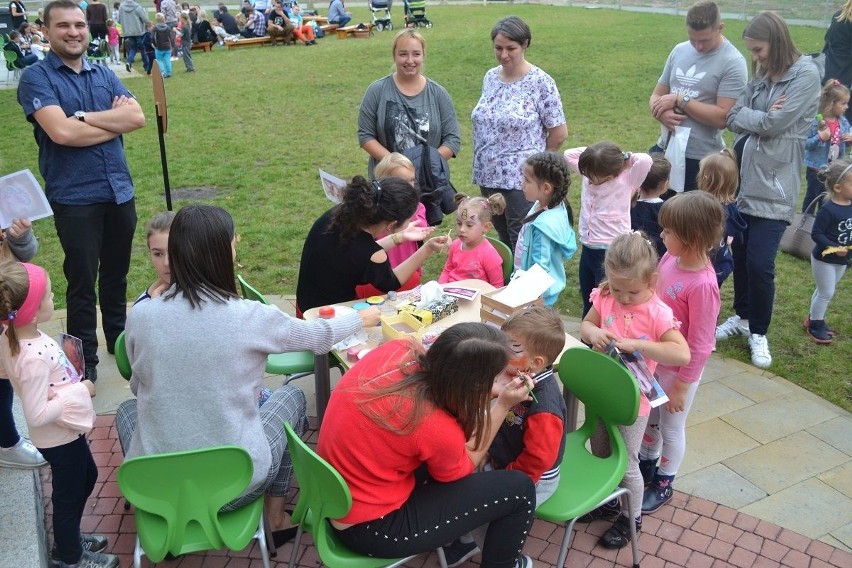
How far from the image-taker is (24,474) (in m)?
3.68

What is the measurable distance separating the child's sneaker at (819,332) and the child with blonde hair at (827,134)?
1.85 meters

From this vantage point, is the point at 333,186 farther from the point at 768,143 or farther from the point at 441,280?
the point at 768,143

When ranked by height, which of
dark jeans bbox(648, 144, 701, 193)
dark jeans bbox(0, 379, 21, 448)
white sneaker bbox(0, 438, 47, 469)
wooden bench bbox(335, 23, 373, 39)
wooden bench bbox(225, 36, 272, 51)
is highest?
wooden bench bbox(335, 23, 373, 39)

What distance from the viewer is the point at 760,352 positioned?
513 centimetres

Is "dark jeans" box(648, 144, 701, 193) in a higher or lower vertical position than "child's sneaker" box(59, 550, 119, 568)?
higher

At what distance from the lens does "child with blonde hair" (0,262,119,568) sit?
2.88 metres

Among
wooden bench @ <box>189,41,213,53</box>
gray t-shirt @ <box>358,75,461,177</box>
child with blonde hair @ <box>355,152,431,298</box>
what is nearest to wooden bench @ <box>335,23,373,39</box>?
wooden bench @ <box>189,41,213,53</box>

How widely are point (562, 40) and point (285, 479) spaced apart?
1741 centimetres

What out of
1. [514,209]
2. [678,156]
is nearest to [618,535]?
[514,209]

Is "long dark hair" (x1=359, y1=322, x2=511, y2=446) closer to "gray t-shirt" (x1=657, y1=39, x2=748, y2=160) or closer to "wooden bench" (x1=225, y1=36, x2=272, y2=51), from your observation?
"gray t-shirt" (x1=657, y1=39, x2=748, y2=160)

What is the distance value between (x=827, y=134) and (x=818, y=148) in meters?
0.18

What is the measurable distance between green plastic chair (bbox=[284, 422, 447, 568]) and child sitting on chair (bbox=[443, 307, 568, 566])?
62 centimetres

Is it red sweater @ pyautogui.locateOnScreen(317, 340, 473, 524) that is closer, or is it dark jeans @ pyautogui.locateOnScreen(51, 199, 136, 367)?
red sweater @ pyautogui.locateOnScreen(317, 340, 473, 524)

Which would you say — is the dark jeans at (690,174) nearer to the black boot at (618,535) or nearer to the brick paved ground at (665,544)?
the brick paved ground at (665,544)
